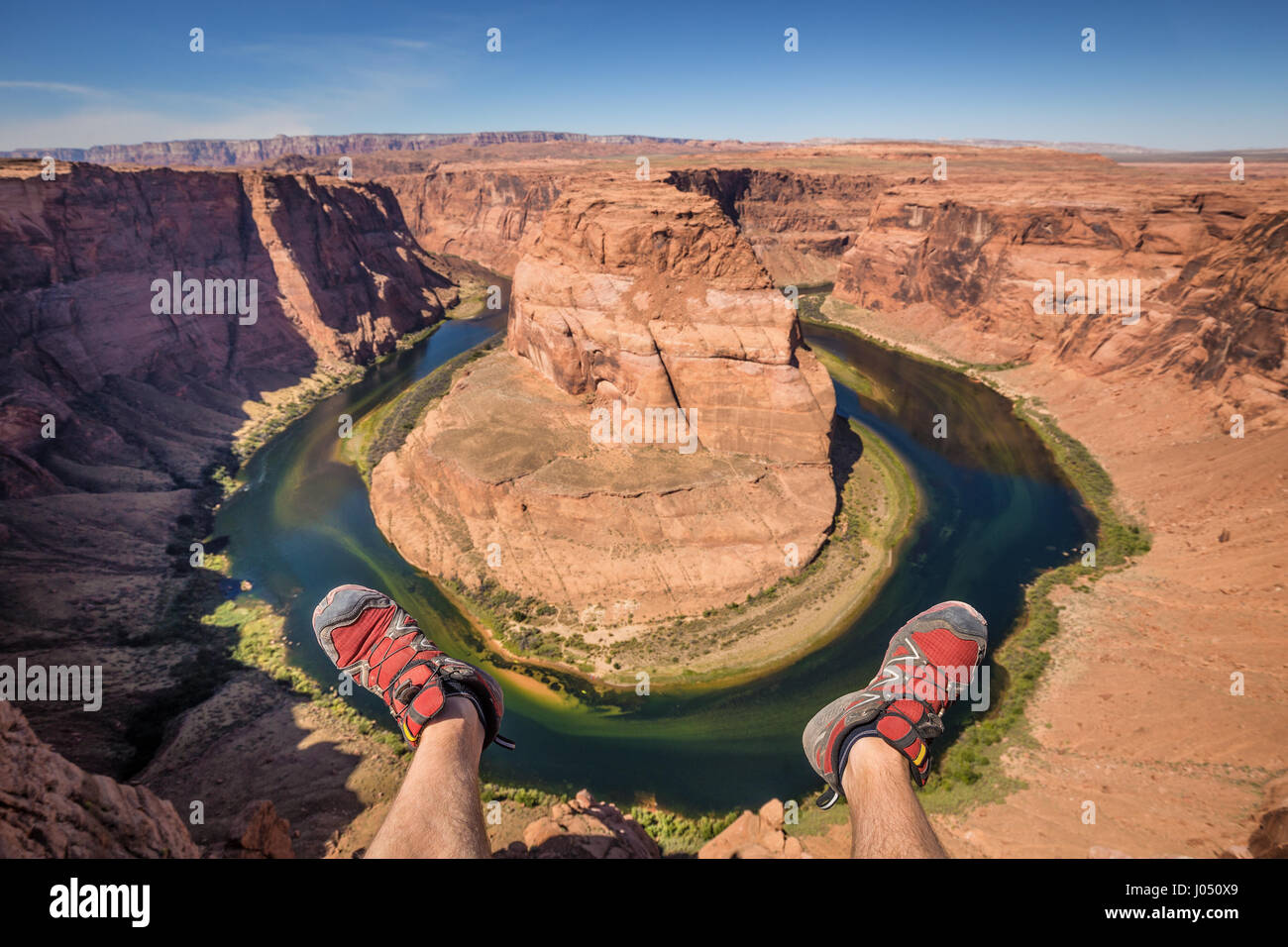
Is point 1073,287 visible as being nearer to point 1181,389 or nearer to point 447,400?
point 1181,389

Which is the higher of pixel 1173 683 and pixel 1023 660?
pixel 1173 683

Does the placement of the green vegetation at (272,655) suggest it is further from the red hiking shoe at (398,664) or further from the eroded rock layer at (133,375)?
the red hiking shoe at (398,664)

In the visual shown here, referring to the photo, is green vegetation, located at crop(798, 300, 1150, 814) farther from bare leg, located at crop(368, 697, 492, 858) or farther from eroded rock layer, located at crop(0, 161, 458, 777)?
eroded rock layer, located at crop(0, 161, 458, 777)

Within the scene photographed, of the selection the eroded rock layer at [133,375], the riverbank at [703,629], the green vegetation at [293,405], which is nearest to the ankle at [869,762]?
the riverbank at [703,629]

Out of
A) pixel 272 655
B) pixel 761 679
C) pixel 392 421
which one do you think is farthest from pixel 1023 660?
pixel 392 421

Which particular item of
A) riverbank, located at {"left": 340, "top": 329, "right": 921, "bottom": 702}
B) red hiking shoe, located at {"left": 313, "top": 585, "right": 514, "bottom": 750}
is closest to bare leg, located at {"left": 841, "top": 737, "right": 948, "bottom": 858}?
red hiking shoe, located at {"left": 313, "top": 585, "right": 514, "bottom": 750}

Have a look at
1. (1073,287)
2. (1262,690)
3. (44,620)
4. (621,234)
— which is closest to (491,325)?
(621,234)

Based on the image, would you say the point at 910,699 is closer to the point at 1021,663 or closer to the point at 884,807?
the point at 884,807
